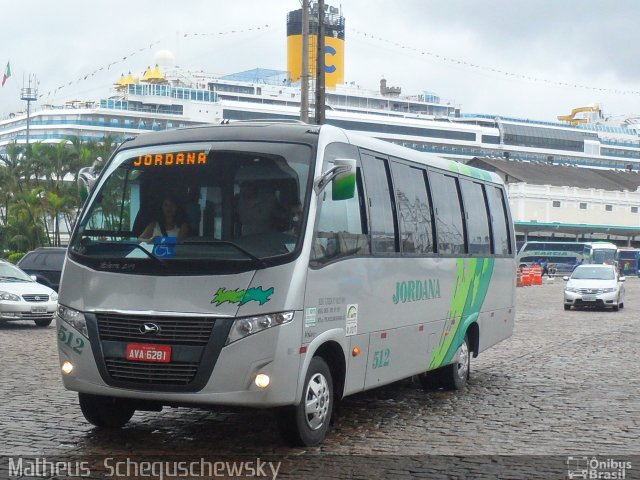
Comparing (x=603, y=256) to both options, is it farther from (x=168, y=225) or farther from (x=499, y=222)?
(x=168, y=225)

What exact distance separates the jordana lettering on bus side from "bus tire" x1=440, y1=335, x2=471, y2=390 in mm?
1196

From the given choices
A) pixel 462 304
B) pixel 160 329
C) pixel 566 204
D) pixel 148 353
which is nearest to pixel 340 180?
pixel 160 329

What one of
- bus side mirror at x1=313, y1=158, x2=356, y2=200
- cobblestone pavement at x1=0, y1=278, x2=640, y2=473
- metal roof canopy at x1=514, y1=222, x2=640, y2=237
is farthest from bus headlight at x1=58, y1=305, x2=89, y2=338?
metal roof canopy at x1=514, y1=222, x2=640, y2=237

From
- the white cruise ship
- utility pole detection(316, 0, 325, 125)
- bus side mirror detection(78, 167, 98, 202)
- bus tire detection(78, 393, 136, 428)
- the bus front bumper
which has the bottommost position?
bus tire detection(78, 393, 136, 428)

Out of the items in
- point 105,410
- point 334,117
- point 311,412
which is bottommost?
point 105,410

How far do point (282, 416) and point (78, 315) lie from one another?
5.77ft

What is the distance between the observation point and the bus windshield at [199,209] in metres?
7.92

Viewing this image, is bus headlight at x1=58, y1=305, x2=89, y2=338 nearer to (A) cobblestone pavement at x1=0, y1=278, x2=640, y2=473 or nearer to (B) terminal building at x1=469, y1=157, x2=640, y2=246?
(A) cobblestone pavement at x1=0, y1=278, x2=640, y2=473

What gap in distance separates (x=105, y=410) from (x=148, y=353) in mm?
1239

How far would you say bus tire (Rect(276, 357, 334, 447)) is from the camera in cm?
801

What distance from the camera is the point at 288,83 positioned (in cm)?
11312

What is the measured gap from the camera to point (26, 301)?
71.8ft

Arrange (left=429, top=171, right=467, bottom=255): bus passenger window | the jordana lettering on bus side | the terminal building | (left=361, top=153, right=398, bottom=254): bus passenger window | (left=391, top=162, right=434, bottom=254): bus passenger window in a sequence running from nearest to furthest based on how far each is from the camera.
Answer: (left=361, top=153, right=398, bottom=254): bus passenger window, the jordana lettering on bus side, (left=391, top=162, right=434, bottom=254): bus passenger window, (left=429, top=171, right=467, bottom=255): bus passenger window, the terminal building

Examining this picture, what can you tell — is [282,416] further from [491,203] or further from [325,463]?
[491,203]
